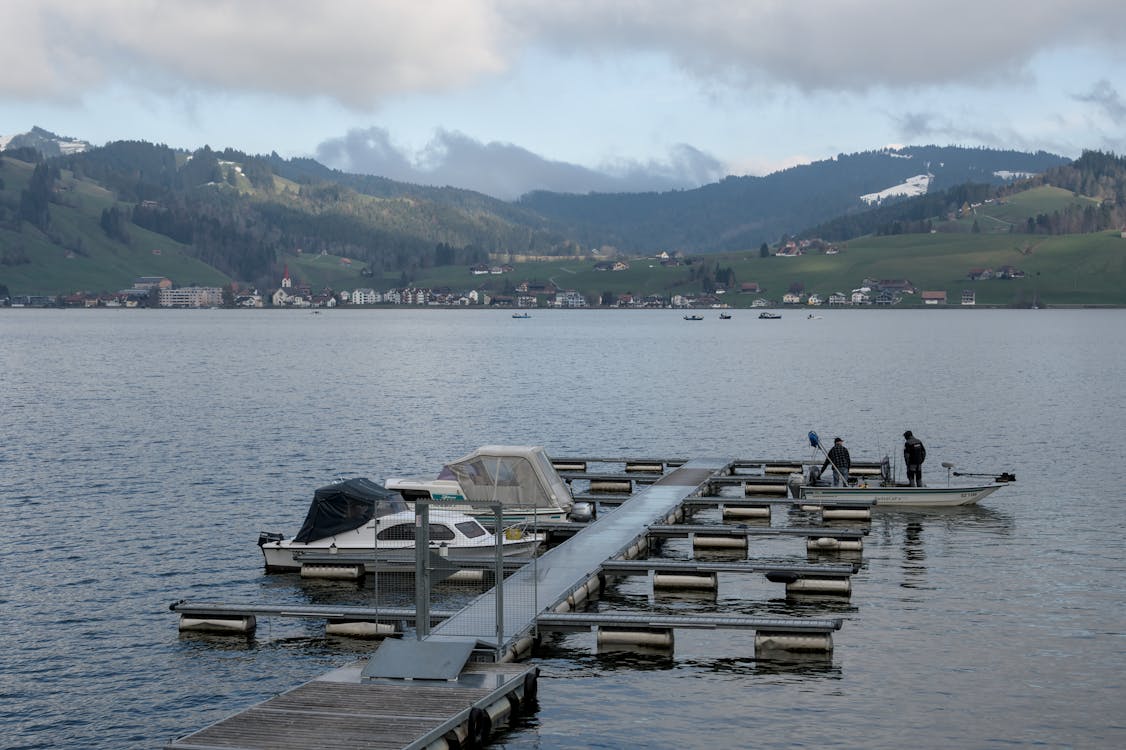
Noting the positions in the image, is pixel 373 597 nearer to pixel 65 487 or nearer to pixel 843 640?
pixel 843 640

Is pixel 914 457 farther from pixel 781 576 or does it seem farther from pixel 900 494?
pixel 781 576

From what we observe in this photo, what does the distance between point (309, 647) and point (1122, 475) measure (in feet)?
173

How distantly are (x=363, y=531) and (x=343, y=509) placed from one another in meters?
1.11

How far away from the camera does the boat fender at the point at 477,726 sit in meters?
26.7

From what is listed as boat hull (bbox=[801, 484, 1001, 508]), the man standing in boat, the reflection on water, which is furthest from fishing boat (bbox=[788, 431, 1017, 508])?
the reflection on water

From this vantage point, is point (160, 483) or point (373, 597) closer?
point (373, 597)

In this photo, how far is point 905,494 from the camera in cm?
5816

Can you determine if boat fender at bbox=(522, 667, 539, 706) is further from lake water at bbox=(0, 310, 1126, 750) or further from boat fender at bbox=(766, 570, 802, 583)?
boat fender at bbox=(766, 570, 802, 583)

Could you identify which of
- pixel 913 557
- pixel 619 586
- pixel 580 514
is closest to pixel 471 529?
pixel 619 586

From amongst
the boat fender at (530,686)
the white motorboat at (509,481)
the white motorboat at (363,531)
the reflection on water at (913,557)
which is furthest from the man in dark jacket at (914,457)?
the boat fender at (530,686)

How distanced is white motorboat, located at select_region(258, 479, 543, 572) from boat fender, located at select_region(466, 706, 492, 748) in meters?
17.1

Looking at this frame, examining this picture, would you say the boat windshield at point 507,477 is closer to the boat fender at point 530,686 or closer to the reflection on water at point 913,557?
the reflection on water at point 913,557

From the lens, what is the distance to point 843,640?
35.8 meters

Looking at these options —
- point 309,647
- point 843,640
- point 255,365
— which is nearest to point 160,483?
point 309,647
